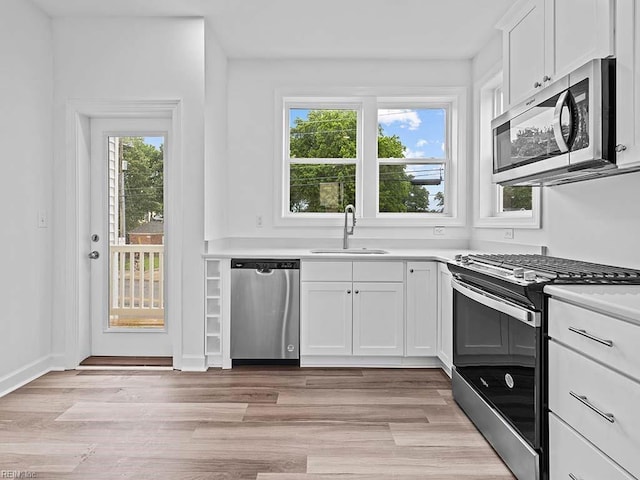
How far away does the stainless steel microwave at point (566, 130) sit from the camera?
1.95 m

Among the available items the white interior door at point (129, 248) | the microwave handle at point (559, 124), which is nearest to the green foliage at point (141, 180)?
the white interior door at point (129, 248)

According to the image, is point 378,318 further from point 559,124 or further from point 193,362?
point 559,124

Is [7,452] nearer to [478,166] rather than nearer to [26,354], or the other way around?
[26,354]

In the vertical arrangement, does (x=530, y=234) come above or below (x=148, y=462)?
above

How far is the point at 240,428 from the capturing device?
8.73ft

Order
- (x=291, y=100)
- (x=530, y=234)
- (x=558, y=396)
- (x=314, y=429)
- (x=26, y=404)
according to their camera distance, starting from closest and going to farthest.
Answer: (x=558, y=396) < (x=314, y=429) < (x=26, y=404) < (x=530, y=234) < (x=291, y=100)

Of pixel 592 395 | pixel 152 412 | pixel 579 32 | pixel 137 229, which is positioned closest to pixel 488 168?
pixel 579 32

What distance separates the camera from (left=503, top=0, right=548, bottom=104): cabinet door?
2.56 meters

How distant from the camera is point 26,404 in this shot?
2.99m

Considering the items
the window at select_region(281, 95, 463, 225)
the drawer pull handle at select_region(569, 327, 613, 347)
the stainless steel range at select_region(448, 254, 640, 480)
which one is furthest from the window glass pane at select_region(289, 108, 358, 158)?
the drawer pull handle at select_region(569, 327, 613, 347)

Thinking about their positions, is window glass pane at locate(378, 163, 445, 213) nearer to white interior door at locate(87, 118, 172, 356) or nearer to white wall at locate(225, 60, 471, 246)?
white wall at locate(225, 60, 471, 246)

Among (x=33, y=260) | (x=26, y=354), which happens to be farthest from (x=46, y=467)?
(x=33, y=260)

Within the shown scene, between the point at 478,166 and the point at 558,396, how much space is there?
279 centimetres

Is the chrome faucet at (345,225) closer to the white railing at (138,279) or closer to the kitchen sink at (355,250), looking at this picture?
the kitchen sink at (355,250)
